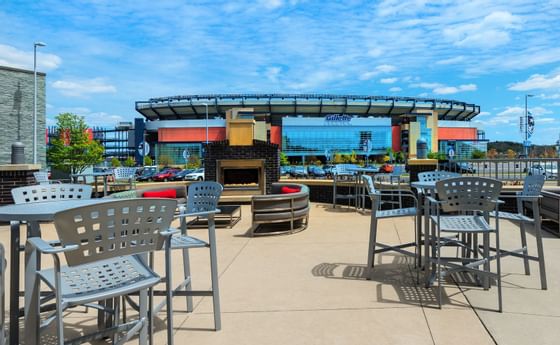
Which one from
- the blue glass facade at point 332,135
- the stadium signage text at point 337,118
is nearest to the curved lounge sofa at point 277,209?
the blue glass facade at point 332,135

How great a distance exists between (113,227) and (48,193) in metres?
1.72

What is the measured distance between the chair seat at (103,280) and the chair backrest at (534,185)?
13.5ft

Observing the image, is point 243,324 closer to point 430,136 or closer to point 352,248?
point 352,248

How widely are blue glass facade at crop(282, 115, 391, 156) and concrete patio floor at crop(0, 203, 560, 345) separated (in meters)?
68.5

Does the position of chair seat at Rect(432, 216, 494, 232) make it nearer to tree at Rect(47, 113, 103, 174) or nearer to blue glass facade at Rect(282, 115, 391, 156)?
tree at Rect(47, 113, 103, 174)

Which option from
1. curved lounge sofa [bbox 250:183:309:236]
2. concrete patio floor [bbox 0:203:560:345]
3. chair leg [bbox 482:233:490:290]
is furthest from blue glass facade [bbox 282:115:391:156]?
chair leg [bbox 482:233:490:290]

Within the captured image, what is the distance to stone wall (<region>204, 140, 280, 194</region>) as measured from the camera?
40.7ft

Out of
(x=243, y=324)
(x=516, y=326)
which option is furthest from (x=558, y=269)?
(x=243, y=324)

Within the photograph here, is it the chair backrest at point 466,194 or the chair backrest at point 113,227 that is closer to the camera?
the chair backrest at point 113,227

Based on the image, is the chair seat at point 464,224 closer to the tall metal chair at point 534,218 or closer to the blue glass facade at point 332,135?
the tall metal chair at point 534,218

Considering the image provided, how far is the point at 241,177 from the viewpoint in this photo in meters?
12.6

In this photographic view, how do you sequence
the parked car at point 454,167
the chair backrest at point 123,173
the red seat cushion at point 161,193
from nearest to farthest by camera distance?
the red seat cushion at point 161,193, the parked car at point 454,167, the chair backrest at point 123,173

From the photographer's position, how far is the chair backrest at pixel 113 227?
6.36 ft

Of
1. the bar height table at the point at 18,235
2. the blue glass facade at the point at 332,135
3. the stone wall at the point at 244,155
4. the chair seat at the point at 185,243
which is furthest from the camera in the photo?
the blue glass facade at the point at 332,135
